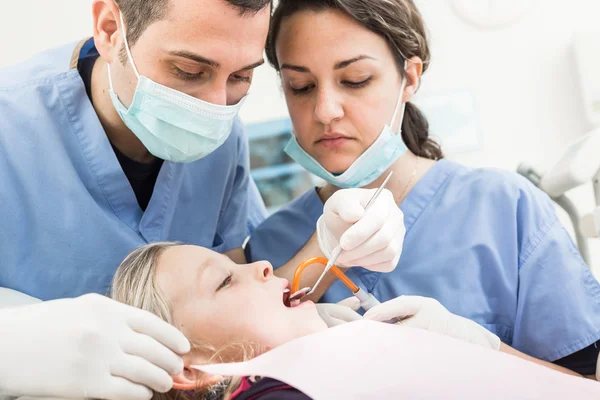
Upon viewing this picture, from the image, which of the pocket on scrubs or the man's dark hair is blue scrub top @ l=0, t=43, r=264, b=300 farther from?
the pocket on scrubs

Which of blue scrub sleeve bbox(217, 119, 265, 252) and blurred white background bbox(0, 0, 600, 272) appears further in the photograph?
blurred white background bbox(0, 0, 600, 272)

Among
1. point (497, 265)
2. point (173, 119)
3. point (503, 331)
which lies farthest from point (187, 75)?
point (503, 331)

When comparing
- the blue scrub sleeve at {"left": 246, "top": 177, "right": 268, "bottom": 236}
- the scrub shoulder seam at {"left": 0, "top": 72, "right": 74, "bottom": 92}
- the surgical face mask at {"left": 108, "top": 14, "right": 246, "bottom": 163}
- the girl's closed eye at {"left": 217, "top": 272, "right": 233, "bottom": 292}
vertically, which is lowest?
the blue scrub sleeve at {"left": 246, "top": 177, "right": 268, "bottom": 236}

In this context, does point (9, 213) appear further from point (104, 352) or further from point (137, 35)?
point (104, 352)

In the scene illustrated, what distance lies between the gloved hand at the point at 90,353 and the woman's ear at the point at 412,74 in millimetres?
1073

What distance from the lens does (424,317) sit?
1.43 m

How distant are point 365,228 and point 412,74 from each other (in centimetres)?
64

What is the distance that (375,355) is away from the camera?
1203 mm

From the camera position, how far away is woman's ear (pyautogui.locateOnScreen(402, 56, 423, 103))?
187cm

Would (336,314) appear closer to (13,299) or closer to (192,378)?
(192,378)

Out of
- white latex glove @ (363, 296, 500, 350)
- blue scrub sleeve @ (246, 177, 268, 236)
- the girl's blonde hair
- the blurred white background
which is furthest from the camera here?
the blurred white background

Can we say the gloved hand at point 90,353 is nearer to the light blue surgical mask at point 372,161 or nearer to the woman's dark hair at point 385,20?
the light blue surgical mask at point 372,161

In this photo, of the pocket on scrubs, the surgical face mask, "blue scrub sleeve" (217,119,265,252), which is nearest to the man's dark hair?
the surgical face mask

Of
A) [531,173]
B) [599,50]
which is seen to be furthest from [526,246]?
[599,50]
